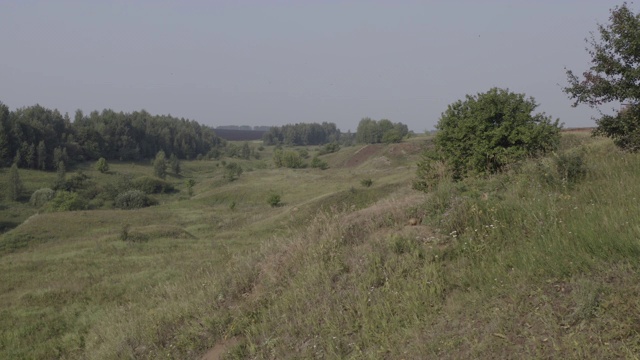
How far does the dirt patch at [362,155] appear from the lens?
284 ft

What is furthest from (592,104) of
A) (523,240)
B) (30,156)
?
(30,156)

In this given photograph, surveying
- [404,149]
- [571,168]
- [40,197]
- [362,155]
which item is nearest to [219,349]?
[571,168]

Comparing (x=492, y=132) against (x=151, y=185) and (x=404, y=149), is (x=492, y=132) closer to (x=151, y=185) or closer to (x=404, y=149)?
(x=404, y=149)

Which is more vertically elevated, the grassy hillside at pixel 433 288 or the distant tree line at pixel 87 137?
the distant tree line at pixel 87 137

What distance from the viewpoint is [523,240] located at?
16.3 ft

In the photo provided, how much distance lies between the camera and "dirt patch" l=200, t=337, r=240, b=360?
5.18 m

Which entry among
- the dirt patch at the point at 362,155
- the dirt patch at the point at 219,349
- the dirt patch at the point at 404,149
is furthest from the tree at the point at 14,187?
the dirt patch at the point at 219,349

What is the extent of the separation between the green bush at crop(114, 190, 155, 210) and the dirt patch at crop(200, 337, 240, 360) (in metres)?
62.5

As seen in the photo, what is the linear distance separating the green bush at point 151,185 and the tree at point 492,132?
67.9 meters

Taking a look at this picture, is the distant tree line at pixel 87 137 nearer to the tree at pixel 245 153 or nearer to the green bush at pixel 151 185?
the tree at pixel 245 153

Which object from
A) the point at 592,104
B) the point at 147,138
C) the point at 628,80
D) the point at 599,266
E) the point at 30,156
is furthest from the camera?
the point at 147,138

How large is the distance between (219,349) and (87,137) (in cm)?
11124

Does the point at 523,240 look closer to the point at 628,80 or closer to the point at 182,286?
the point at 182,286

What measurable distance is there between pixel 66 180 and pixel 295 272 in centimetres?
7875
